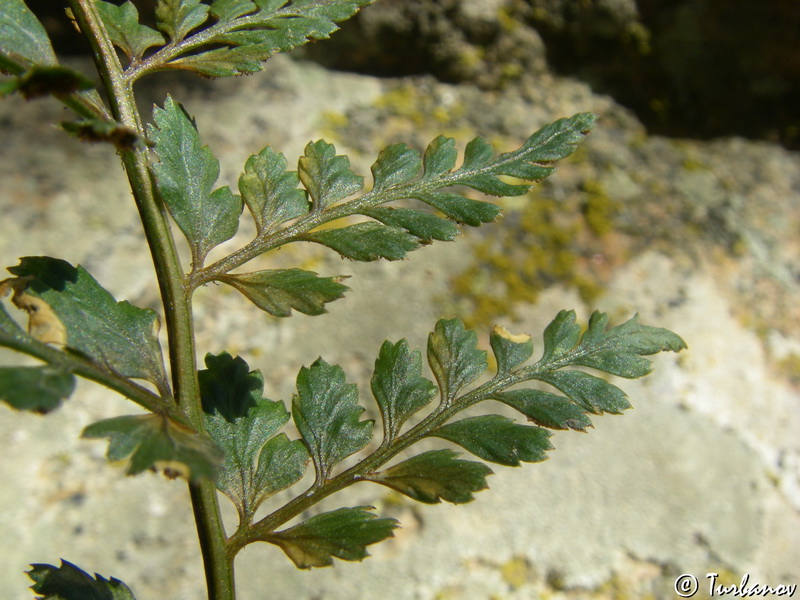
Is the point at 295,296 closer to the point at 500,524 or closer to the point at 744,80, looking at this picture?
the point at 500,524

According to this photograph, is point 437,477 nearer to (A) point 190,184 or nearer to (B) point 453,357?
(B) point 453,357

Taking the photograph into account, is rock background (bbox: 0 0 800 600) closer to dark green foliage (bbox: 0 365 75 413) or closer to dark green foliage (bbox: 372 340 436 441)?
dark green foliage (bbox: 372 340 436 441)

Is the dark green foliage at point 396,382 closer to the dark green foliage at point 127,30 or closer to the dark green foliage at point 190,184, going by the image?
the dark green foliage at point 190,184

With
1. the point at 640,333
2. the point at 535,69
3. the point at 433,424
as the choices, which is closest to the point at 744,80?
the point at 535,69

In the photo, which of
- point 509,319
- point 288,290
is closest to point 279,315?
point 288,290

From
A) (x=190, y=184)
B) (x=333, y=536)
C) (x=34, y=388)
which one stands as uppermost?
(x=190, y=184)

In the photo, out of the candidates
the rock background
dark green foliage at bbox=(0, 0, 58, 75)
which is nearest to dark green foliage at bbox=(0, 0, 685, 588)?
dark green foliage at bbox=(0, 0, 58, 75)
